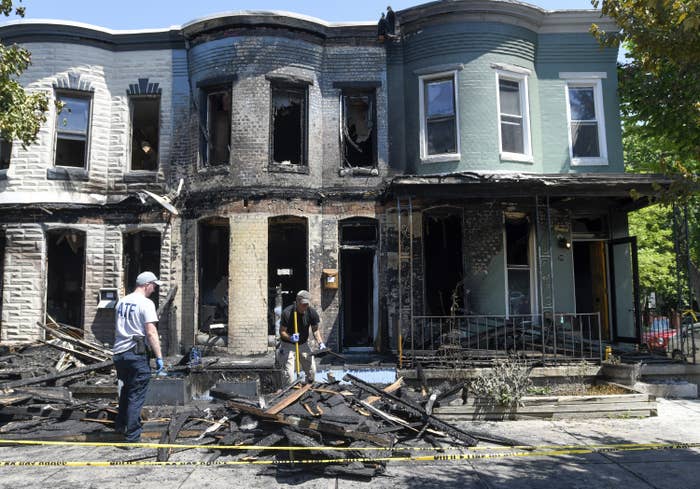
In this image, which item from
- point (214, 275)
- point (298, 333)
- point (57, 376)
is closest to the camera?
point (298, 333)

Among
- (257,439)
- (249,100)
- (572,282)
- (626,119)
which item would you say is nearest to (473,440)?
(257,439)

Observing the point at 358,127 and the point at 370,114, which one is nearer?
the point at 370,114

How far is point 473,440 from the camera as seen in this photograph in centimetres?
680

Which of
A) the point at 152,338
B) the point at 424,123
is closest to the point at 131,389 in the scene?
the point at 152,338

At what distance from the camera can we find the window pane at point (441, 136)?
12.5 m

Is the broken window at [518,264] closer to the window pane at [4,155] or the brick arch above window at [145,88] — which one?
the brick arch above window at [145,88]

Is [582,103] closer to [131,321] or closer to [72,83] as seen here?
[131,321]

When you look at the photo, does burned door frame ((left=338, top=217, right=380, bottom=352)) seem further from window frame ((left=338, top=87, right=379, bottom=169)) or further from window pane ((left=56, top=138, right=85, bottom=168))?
window pane ((left=56, top=138, right=85, bottom=168))

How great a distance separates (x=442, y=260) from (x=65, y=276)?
Answer: 386 inches

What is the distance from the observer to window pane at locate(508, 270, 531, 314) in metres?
12.4

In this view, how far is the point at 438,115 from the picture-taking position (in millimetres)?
12664

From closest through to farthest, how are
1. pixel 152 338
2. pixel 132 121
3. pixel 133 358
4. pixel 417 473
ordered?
pixel 417 473 → pixel 133 358 → pixel 152 338 → pixel 132 121

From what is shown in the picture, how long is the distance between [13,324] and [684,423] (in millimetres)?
13882

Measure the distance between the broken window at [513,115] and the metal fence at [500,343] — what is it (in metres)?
4.23
